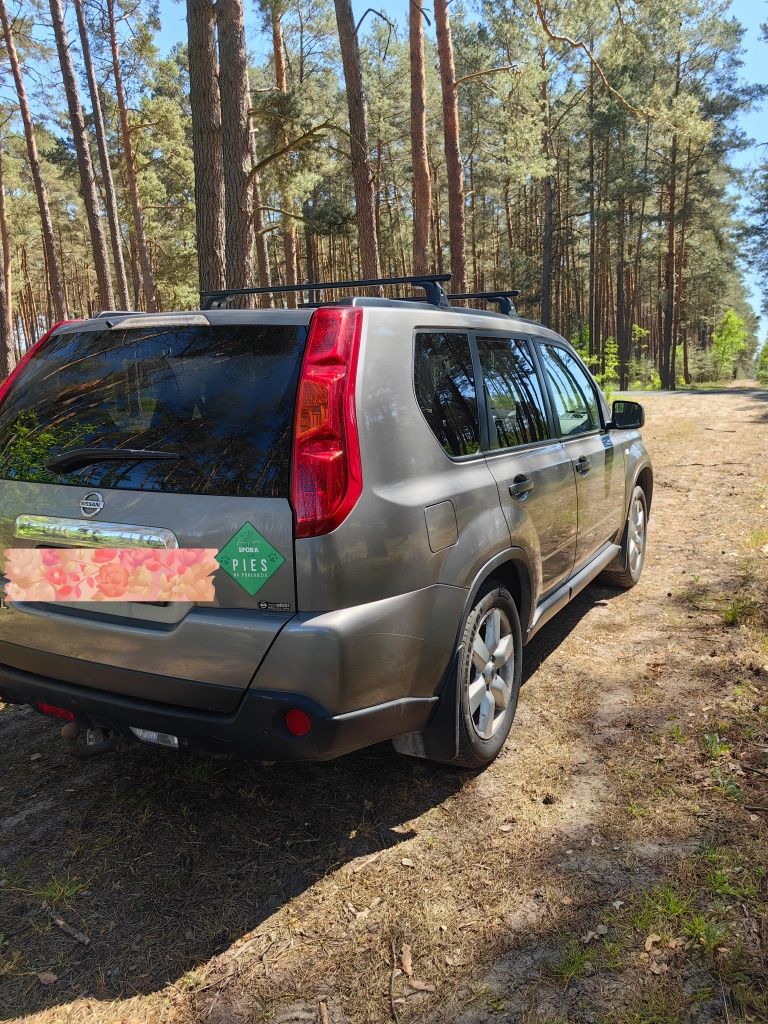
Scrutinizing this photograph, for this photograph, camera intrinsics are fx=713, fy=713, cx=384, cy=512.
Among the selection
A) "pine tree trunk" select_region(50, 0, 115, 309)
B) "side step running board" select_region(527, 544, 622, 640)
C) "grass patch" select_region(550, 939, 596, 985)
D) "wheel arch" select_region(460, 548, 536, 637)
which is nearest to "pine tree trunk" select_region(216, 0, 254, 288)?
"side step running board" select_region(527, 544, 622, 640)

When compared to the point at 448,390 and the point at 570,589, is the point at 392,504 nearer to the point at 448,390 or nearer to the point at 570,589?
the point at 448,390

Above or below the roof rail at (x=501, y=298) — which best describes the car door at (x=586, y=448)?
below

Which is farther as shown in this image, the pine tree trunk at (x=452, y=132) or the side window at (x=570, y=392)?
the pine tree trunk at (x=452, y=132)

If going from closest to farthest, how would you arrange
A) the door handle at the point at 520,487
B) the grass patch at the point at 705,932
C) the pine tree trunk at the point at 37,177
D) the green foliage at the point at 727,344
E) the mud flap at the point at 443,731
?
the grass patch at the point at 705,932 → the mud flap at the point at 443,731 → the door handle at the point at 520,487 → the pine tree trunk at the point at 37,177 → the green foliage at the point at 727,344

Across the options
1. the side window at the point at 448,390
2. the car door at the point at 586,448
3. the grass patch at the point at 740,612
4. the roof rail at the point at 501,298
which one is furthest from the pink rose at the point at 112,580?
the grass patch at the point at 740,612

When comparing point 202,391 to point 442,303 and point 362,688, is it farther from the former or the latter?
point 442,303

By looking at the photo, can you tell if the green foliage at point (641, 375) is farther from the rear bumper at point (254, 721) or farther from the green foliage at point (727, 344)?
the rear bumper at point (254, 721)

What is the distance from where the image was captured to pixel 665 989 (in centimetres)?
204

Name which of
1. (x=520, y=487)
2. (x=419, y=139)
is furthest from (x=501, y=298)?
(x=419, y=139)

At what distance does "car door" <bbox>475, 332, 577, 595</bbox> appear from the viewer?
3.19 metres

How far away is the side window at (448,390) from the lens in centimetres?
269

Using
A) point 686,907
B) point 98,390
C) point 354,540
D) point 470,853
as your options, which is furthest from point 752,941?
point 98,390

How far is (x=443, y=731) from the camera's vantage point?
2.70 meters

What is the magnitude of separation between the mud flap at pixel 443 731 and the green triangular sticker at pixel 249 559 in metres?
0.85
